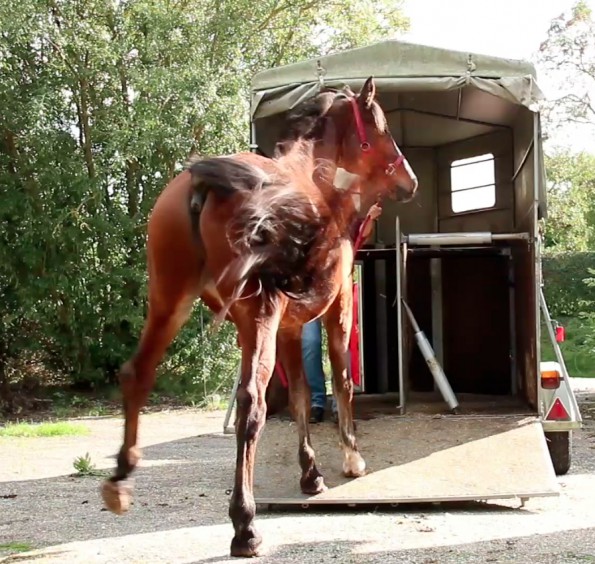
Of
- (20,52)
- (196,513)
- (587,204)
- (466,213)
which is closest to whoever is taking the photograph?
(196,513)

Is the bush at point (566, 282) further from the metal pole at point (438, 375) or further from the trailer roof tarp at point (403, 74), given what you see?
the trailer roof tarp at point (403, 74)

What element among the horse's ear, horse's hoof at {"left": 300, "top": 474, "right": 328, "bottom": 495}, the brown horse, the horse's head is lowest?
horse's hoof at {"left": 300, "top": 474, "right": 328, "bottom": 495}

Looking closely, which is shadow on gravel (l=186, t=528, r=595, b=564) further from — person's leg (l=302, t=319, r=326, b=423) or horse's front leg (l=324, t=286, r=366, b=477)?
person's leg (l=302, t=319, r=326, b=423)

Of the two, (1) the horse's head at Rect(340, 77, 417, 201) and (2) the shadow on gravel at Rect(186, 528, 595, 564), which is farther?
(1) the horse's head at Rect(340, 77, 417, 201)

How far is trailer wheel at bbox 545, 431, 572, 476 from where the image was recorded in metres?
6.86

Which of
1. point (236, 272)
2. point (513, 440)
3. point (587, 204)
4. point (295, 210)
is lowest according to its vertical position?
point (513, 440)

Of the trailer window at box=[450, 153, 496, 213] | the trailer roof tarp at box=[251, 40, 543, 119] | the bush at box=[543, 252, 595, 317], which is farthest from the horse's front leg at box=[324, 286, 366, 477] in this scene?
the bush at box=[543, 252, 595, 317]

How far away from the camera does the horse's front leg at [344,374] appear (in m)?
5.75

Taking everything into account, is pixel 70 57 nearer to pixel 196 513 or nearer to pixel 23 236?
pixel 23 236

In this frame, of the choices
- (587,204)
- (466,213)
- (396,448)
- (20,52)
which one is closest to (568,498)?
(396,448)

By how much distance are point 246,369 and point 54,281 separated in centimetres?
1028

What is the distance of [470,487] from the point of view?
18.4 ft

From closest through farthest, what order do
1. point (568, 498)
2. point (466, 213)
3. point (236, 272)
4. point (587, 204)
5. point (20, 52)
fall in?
1. point (236, 272)
2. point (568, 498)
3. point (466, 213)
4. point (20, 52)
5. point (587, 204)

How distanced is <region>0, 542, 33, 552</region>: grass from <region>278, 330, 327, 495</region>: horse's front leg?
175 centimetres
